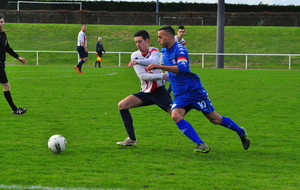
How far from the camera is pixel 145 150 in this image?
276 inches

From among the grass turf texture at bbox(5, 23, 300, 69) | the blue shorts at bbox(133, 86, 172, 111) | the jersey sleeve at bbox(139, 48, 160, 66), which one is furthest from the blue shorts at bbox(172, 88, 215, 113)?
the grass turf texture at bbox(5, 23, 300, 69)

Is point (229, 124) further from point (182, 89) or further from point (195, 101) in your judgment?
point (182, 89)

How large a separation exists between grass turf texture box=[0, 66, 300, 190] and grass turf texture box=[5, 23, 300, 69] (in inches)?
908

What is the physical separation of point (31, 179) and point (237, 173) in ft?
7.35

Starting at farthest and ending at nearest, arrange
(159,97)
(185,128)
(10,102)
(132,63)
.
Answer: (10,102) → (159,97) → (132,63) → (185,128)

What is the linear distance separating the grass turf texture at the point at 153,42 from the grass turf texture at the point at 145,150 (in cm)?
2306

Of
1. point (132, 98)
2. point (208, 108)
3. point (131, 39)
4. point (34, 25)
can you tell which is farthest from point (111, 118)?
point (34, 25)

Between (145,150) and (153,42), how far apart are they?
3303cm

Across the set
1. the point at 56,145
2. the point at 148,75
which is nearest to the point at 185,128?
the point at 148,75

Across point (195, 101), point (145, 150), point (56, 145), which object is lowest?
point (145, 150)

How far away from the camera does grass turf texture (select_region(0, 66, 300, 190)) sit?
5367 millimetres

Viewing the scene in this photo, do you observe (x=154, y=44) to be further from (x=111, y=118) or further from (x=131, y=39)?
(x=111, y=118)

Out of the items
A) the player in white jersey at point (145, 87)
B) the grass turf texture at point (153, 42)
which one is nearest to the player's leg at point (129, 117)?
the player in white jersey at point (145, 87)

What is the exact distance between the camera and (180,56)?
257 inches
